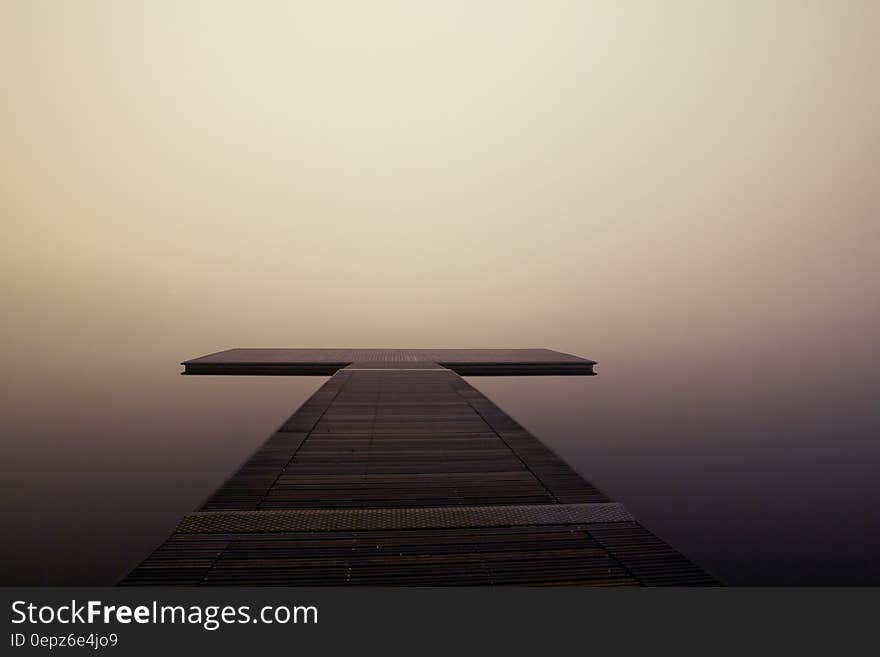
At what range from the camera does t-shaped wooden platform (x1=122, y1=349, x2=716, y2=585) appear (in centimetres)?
219

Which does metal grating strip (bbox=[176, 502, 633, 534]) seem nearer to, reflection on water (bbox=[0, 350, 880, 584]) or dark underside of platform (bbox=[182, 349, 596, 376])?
reflection on water (bbox=[0, 350, 880, 584])

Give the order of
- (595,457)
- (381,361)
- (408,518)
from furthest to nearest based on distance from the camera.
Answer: (381,361) → (595,457) → (408,518)

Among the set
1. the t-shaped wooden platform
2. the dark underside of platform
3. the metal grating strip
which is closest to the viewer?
the t-shaped wooden platform

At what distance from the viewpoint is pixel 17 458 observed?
529cm

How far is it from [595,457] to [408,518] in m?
3.45

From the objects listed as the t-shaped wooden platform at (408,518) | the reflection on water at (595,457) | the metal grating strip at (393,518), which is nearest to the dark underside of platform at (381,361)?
the reflection on water at (595,457)

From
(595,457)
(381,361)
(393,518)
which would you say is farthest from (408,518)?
(381,361)

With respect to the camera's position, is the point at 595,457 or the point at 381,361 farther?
the point at 381,361

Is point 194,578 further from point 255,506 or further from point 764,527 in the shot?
point 764,527

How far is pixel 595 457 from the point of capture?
5.70 metres

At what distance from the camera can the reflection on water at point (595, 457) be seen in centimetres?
358

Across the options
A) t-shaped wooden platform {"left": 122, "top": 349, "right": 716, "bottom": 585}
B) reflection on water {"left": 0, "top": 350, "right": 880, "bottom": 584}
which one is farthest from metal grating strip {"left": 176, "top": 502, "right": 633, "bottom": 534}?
reflection on water {"left": 0, "top": 350, "right": 880, "bottom": 584}

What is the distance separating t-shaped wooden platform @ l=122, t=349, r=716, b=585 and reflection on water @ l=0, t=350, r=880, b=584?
0.92 meters

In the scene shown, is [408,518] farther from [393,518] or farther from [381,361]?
[381,361]
